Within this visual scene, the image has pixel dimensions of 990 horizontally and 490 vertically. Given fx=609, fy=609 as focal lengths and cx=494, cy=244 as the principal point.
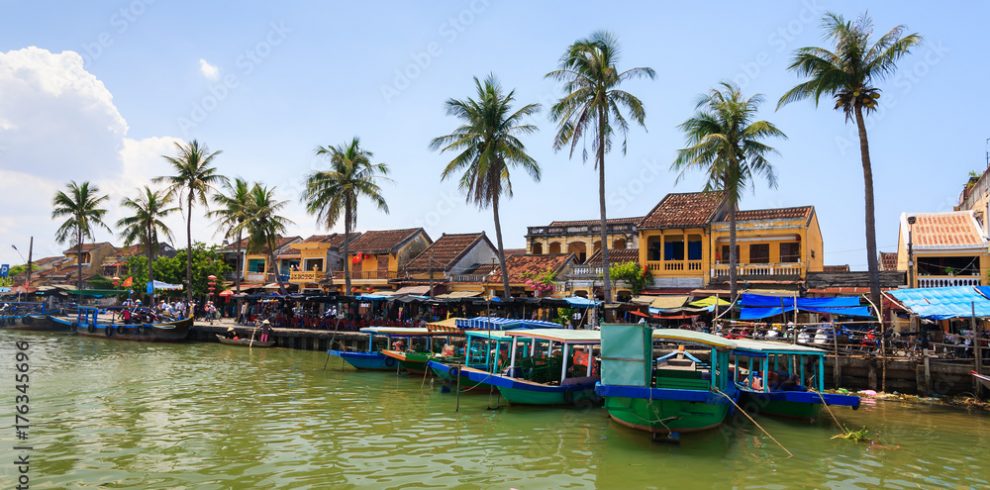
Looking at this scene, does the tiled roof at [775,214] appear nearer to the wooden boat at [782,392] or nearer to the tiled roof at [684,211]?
the tiled roof at [684,211]

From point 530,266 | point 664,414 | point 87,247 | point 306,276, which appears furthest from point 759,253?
point 87,247

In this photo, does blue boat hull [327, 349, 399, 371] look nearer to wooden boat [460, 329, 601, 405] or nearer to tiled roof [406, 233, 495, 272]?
wooden boat [460, 329, 601, 405]

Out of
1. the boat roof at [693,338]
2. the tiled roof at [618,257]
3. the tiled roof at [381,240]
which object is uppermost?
the tiled roof at [381,240]

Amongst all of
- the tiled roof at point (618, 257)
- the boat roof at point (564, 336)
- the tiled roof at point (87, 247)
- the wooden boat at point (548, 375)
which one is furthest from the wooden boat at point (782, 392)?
the tiled roof at point (87, 247)

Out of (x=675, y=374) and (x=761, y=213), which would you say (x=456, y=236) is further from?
(x=675, y=374)

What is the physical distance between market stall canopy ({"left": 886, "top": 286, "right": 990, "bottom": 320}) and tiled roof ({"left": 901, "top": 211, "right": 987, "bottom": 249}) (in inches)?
276

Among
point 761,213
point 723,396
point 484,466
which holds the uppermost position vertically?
point 761,213

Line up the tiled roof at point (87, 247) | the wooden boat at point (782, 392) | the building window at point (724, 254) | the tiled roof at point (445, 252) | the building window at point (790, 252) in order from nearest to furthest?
the wooden boat at point (782, 392) → the building window at point (790, 252) → the building window at point (724, 254) → the tiled roof at point (445, 252) → the tiled roof at point (87, 247)

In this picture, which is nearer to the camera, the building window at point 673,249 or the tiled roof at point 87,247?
the building window at point 673,249

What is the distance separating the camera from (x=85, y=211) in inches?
2056

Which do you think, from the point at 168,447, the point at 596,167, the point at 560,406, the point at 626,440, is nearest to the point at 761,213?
the point at 596,167

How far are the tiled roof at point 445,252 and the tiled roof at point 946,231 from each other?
28.3 metres

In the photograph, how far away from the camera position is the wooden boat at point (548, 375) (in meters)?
17.3

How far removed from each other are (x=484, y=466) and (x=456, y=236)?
3963cm
